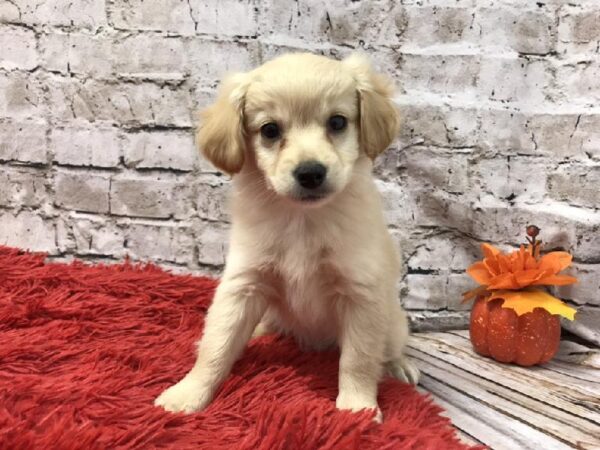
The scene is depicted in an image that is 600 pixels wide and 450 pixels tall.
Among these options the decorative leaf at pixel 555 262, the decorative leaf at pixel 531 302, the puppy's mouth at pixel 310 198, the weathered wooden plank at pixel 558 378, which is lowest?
the weathered wooden plank at pixel 558 378

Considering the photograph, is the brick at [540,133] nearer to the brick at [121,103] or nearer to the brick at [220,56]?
the brick at [220,56]

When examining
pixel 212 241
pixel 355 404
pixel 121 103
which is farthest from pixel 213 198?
pixel 355 404

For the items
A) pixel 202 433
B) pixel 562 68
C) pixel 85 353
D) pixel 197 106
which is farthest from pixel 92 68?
pixel 562 68

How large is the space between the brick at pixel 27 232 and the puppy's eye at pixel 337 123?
4.41 feet

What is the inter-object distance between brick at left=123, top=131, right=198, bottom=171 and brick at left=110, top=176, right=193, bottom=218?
0.19 ft

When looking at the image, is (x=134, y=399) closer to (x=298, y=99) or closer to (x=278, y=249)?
(x=278, y=249)

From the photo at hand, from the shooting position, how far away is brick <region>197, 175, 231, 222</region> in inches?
83.3

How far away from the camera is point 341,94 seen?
1359 millimetres

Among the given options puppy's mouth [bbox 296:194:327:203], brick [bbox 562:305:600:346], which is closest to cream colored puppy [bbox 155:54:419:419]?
puppy's mouth [bbox 296:194:327:203]

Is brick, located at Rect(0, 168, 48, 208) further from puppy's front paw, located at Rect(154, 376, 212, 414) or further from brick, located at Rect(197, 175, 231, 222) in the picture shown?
puppy's front paw, located at Rect(154, 376, 212, 414)

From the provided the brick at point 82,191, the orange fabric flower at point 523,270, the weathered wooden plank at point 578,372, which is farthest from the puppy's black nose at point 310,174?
the brick at point 82,191

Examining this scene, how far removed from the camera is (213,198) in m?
2.13

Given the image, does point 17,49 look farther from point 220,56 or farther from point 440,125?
point 440,125

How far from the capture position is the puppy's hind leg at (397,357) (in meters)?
1.60
